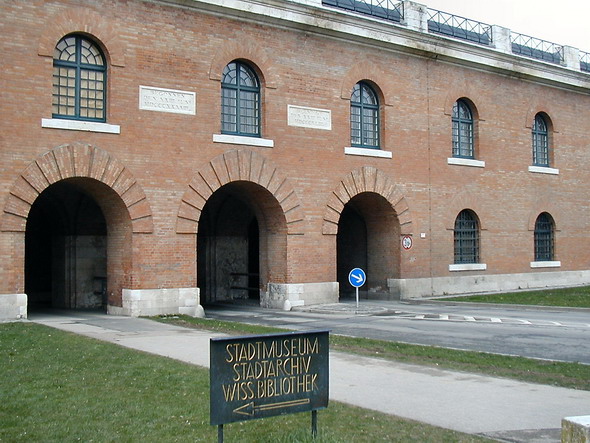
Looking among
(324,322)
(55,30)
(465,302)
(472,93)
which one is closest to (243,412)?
(324,322)

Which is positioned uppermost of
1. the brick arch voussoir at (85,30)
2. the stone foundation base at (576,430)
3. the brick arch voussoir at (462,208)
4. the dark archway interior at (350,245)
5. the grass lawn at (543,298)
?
the brick arch voussoir at (85,30)

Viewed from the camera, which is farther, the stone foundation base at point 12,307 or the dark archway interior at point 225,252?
the dark archway interior at point 225,252

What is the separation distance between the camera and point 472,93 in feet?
86.8

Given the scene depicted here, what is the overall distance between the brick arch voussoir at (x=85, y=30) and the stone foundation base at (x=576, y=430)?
51.9 feet

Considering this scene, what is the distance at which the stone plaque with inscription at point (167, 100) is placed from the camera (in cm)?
1886

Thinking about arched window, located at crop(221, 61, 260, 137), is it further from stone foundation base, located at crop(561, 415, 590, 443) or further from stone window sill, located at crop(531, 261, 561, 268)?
stone foundation base, located at crop(561, 415, 590, 443)

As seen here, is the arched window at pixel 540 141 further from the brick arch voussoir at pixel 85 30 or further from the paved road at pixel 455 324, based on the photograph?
the brick arch voussoir at pixel 85 30

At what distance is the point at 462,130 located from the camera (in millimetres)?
26578

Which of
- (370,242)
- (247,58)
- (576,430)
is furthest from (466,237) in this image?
(576,430)

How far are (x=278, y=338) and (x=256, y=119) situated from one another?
15616mm

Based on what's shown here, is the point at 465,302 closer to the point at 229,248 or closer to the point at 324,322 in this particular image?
the point at 324,322

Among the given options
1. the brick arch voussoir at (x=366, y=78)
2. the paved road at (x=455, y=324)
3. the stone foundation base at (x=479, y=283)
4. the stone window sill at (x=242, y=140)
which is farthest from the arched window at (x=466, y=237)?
the stone window sill at (x=242, y=140)

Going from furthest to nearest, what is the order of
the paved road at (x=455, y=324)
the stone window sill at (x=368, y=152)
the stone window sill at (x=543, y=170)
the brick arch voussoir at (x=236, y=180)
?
the stone window sill at (x=543, y=170)
the stone window sill at (x=368, y=152)
the brick arch voussoir at (x=236, y=180)
the paved road at (x=455, y=324)

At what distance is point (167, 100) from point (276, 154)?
12.0 feet
